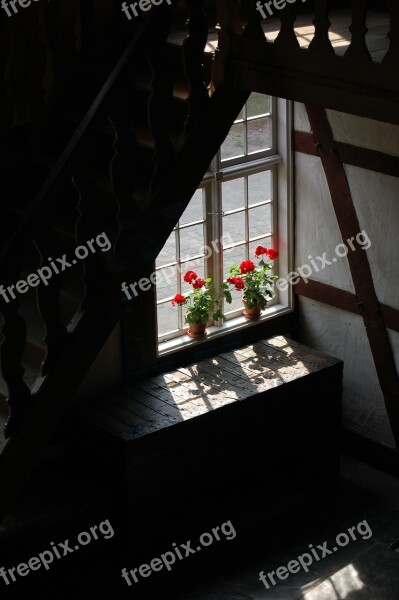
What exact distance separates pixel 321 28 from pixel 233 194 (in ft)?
10.3

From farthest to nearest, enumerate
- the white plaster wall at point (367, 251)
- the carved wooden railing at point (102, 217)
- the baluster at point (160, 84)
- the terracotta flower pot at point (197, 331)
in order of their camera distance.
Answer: the terracotta flower pot at point (197, 331) → the white plaster wall at point (367, 251) → the baluster at point (160, 84) → the carved wooden railing at point (102, 217)

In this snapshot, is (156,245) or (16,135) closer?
(156,245)

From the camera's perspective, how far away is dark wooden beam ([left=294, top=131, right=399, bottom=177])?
6.86 metres

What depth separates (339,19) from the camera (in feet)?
21.6

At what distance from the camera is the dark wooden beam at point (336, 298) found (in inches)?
283

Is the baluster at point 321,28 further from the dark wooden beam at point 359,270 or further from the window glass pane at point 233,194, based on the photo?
the window glass pane at point 233,194

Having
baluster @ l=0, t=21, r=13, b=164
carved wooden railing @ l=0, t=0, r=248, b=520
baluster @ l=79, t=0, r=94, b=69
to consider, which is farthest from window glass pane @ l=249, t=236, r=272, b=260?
carved wooden railing @ l=0, t=0, r=248, b=520

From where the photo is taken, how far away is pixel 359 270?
23.9 ft

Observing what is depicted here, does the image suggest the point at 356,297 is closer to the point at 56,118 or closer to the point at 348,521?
the point at 348,521

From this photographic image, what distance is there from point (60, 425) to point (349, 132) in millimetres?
2856

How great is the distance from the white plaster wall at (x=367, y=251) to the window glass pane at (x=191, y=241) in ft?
2.72

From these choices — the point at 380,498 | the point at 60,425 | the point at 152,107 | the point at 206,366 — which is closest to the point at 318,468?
the point at 380,498

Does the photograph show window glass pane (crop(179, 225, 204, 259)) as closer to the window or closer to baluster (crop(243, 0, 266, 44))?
the window

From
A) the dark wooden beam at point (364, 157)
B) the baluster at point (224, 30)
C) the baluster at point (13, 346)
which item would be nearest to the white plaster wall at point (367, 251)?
the dark wooden beam at point (364, 157)
